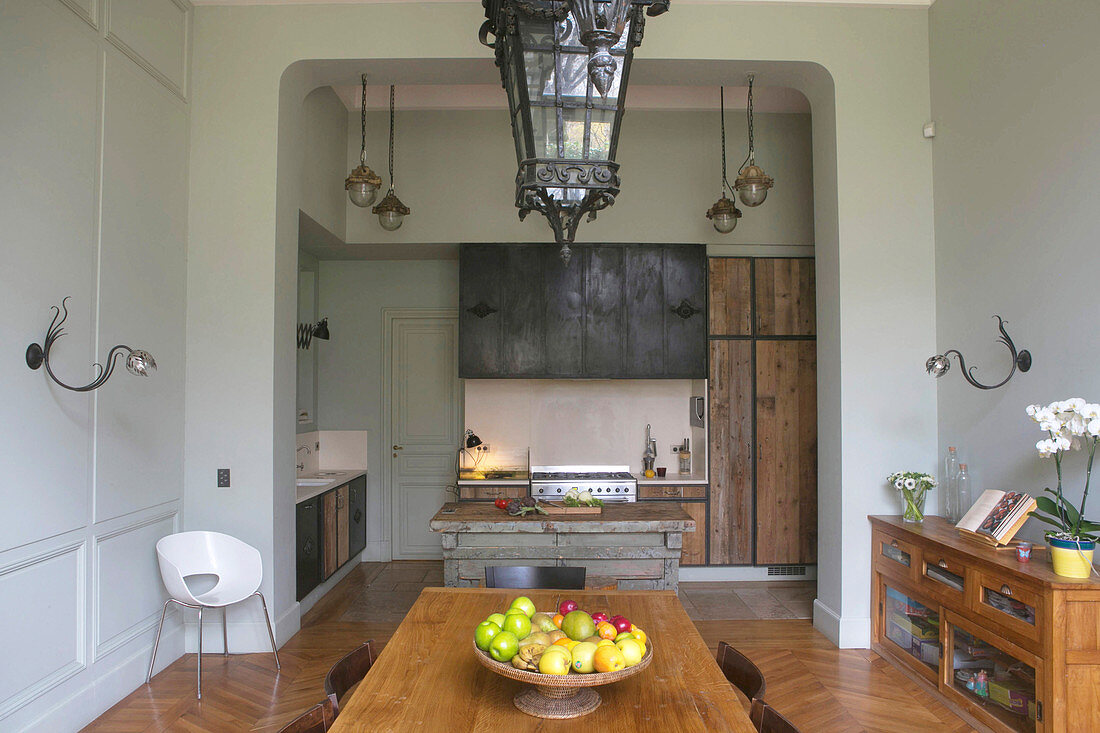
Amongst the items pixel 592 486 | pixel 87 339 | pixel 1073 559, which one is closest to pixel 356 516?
pixel 592 486

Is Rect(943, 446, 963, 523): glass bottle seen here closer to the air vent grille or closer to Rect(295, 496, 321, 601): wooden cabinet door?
the air vent grille

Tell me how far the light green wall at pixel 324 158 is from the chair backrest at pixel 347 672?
3.72m

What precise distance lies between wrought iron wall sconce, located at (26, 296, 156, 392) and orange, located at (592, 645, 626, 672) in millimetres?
2718

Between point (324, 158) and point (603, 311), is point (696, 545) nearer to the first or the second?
point (603, 311)

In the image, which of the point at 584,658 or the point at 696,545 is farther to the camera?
the point at 696,545

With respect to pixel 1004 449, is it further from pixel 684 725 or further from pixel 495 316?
pixel 495 316

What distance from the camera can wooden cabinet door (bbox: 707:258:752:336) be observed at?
6.26 meters

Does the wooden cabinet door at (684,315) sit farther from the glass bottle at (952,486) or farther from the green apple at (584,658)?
the green apple at (584,658)

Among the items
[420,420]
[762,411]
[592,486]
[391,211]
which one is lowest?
[592,486]

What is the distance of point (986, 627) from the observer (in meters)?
3.24

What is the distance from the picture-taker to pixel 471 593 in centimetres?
290

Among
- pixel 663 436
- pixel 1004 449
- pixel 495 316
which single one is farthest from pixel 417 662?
pixel 663 436

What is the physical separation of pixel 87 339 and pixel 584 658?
10.1 ft

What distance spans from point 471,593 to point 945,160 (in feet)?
12.9
